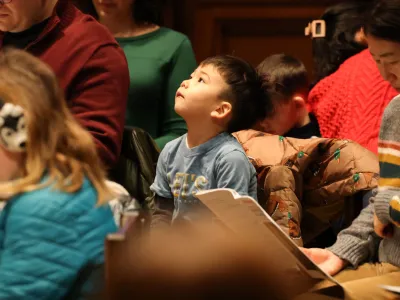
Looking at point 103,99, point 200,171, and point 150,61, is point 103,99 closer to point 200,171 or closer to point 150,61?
point 200,171

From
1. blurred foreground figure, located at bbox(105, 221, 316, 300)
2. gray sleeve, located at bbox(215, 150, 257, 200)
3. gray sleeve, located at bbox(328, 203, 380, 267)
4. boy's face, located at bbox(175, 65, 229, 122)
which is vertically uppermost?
blurred foreground figure, located at bbox(105, 221, 316, 300)

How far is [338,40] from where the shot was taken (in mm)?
2633

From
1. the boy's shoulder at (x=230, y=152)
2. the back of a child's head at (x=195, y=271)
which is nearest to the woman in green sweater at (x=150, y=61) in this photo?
the boy's shoulder at (x=230, y=152)

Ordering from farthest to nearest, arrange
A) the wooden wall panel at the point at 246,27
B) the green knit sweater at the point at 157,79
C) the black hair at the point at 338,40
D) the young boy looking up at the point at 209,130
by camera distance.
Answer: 1. the wooden wall panel at the point at 246,27
2. the black hair at the point at 338,40
3. the green knit sweater at the point at 157,79
4. the young boy looking up at the point at 209,130

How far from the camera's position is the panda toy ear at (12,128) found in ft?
4.72

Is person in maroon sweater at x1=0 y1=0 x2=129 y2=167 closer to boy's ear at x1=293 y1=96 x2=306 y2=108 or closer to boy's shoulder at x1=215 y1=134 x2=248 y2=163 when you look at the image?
boy's shoulder at x1=215 y1=134 x2=248 y2=163

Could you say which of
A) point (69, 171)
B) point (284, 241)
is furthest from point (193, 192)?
point (69, 171)

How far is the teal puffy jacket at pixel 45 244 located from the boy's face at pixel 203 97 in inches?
24.2

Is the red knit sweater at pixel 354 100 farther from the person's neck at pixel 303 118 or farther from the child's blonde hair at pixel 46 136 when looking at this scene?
the child's blonde hair at pixel 46 136

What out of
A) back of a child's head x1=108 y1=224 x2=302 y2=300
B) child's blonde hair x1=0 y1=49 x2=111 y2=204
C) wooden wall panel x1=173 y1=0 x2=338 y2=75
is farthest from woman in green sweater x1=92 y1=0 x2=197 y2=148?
back of a child's head x1=108 y1=224 x2=302 y2=300

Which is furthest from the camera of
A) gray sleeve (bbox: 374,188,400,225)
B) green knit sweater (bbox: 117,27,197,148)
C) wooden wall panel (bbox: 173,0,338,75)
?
wooden wall panel (bbox: 173,0,338,75)

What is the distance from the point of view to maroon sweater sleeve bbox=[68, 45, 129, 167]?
1.98 m

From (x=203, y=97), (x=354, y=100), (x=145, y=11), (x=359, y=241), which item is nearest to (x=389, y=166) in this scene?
(x=359, y=241)

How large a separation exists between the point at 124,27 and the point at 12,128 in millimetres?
1272
